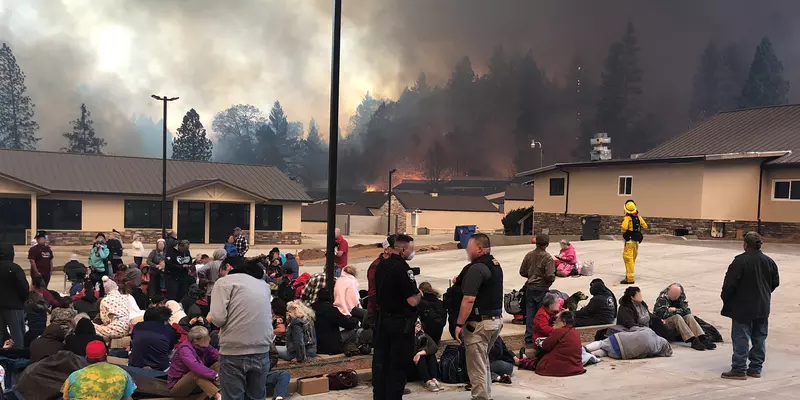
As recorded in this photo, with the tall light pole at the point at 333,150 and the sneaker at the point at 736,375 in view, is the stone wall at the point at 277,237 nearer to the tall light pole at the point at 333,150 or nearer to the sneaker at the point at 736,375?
the tall light pole at the point at 333,150

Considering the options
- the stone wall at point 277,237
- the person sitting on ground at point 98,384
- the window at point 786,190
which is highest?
the window at point 786,190

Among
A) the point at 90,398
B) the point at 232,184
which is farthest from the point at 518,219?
the point at 90,398

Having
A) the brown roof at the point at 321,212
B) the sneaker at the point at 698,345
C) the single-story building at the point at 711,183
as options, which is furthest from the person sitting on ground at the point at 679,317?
the brown roof at the point at 321,212

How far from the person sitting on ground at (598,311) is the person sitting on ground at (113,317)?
7.14 m

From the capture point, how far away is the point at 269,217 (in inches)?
1720

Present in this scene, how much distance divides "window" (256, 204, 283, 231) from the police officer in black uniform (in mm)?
38132

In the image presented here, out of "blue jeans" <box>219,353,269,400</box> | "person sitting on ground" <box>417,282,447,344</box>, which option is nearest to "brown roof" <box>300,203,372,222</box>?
"person sitting on ground" <box>417,282,447,344</box>

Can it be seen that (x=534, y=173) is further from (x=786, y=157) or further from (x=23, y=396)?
(x=23, y=396)

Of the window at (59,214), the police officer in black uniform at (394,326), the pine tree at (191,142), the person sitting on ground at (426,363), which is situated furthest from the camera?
the pine tree at (191,142)

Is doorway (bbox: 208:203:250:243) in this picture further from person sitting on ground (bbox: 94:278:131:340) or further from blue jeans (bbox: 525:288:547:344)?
blue jeans (bbox: 525:288:547:344)

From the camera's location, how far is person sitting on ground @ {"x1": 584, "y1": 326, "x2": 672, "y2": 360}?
30.0 feet

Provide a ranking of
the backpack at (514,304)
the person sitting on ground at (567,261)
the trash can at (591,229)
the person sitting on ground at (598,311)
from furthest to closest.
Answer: the trash can at (591,229) < the person sitting on ground at (567,261) < the backpack at (514,304) < the person sitting on ground at (598,311)

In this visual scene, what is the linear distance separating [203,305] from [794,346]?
30.9 ft

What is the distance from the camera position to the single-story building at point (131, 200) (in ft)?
122
